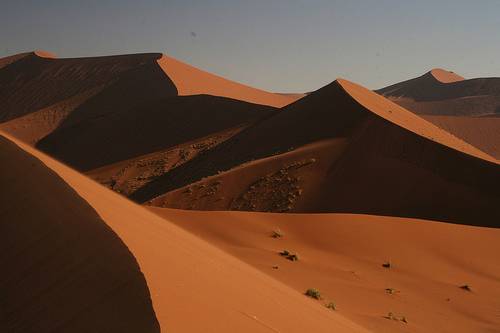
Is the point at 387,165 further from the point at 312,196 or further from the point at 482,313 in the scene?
the point at 482,313

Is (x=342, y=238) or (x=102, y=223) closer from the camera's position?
(x=102, y=223)

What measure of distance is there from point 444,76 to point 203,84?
98558 mm

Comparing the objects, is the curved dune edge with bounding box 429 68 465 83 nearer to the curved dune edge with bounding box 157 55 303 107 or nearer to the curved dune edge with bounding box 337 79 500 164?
the curved dune edge with bounding box 157 55 303 107

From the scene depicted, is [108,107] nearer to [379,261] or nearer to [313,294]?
[379,261]

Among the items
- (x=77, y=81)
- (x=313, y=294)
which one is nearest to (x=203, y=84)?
(x=77, y=81)

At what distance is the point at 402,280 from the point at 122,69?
2776 inches

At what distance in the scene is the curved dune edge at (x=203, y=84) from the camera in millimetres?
69875

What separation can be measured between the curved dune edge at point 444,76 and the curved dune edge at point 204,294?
146m

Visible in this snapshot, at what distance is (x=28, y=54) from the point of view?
89.7m

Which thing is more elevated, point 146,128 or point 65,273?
point 146,128

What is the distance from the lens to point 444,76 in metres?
151

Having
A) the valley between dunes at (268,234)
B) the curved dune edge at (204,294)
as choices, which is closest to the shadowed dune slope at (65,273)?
the valley between dunes at (268,234)

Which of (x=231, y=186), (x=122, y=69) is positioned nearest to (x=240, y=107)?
(x=231, y=186)

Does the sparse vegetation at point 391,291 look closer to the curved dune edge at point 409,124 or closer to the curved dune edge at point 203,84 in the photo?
the curved dune edge at point 409,124
